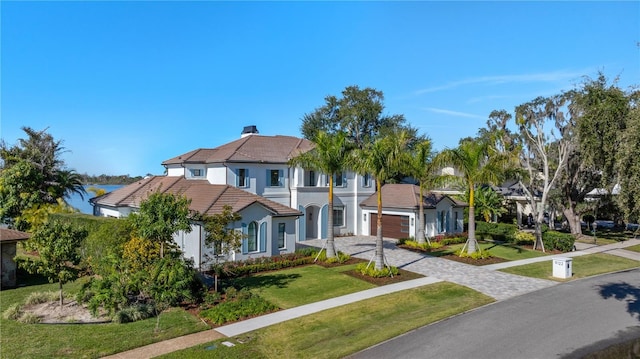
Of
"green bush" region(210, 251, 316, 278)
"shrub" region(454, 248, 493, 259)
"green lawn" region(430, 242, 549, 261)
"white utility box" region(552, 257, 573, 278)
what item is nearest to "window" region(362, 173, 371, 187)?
"green lawn" region(430, 242, 549, 261)

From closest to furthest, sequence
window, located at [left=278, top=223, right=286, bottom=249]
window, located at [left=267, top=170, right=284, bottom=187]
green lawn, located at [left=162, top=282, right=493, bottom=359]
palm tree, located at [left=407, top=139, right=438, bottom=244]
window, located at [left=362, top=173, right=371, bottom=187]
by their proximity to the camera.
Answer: green lawn, located at [left=162, top=282, right=493, bottom=359], window, located at [left=278, top=223, right=286, bottom=249], palm tree, located at [left=407, top=139, right=438, bottom=244], window, located at [left=267, top=170, right=284, bottom=187], window, located at [left=362, top=173, right=371, bottom=187]

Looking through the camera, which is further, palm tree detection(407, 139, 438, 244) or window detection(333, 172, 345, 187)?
window detection(333, 172, 345, 187)

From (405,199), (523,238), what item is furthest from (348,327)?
(523,238)

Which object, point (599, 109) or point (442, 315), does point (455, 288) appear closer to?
point (442, 315)

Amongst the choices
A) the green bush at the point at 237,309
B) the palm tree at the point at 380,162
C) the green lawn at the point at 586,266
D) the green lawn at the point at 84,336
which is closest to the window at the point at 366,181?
the palm tree at the point at 380,162

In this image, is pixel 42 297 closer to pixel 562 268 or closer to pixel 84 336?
pixel 84 336

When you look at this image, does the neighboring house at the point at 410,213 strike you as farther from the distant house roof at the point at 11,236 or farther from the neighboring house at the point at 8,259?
the neighboring house at the point at 8,259

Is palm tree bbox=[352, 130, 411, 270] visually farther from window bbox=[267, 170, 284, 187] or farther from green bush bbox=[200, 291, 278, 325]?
window bbox=[267, 170, 284, 187]
